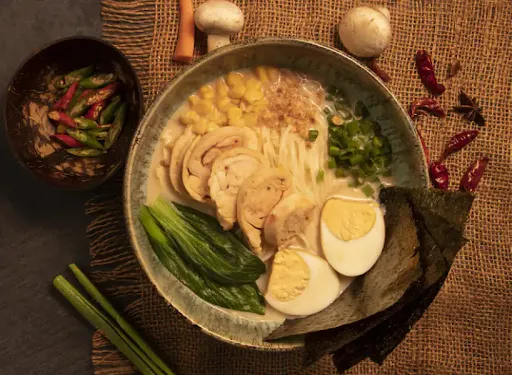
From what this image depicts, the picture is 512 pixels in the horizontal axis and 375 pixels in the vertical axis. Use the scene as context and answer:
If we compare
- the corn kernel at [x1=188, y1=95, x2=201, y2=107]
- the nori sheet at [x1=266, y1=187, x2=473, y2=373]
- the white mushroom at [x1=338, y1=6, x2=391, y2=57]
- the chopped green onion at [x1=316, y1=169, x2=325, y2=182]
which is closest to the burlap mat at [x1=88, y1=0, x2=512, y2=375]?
the white mushroom at [x1=338, y1=6, x2=391, y2=57]

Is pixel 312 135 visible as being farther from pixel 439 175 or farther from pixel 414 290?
pixel 414 290

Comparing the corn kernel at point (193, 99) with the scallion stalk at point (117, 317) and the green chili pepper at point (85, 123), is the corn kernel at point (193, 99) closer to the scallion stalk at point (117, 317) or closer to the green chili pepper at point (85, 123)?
the green chili pepper at point (85, 123)

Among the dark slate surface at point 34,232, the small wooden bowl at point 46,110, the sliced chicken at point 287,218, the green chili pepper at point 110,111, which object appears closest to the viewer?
the sliced chicken at point 287,218

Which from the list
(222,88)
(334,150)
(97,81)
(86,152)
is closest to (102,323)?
(86,152)

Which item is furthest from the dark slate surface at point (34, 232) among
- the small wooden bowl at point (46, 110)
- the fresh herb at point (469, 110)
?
the fresh herb at point (469, 110)

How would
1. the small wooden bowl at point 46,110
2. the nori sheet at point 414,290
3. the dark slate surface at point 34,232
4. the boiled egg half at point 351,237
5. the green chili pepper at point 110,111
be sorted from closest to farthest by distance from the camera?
the nori sheet at point 414,290 → the boiled egg half at point 351,237 → the small wooden bowl at point 46,110 → the green chili pepper at point 110,111 → the dark slate surface at point 34,232
